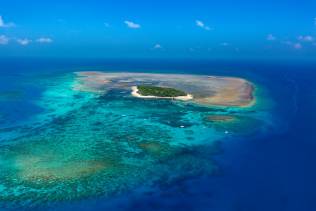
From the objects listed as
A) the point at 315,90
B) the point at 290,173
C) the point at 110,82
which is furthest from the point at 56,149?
the point at 315,90

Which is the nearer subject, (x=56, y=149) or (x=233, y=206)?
(x=233, y=206)

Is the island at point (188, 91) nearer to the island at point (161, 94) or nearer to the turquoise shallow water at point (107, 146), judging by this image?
the island at point (161, 94)

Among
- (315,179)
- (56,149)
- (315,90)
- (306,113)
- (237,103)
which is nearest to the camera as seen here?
A: (315,179)

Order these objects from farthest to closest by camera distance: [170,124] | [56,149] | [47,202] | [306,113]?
[306,113] → [170,124] → [56,149] → [47,202]

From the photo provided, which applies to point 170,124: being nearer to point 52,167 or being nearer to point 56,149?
point 56,149

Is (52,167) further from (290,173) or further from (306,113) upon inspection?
(306,113)

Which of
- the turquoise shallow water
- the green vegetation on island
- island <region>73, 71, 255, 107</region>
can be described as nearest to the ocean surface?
the turquoise shallow water

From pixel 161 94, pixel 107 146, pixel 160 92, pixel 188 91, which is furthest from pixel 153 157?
pixel 188 91

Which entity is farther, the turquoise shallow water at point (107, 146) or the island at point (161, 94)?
the island at point (161, 94)

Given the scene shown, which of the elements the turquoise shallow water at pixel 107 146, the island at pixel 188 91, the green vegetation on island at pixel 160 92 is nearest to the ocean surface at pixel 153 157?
the turquoise shallow water at pixel 107 146
